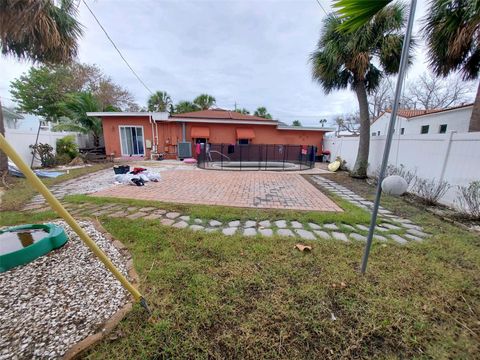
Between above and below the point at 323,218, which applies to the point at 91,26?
above

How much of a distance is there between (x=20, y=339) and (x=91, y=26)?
30.2 feet

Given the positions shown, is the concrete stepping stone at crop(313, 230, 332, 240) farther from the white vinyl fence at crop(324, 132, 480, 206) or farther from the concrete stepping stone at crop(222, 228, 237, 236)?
the white vinyl fence at crop(324, 132, 480, 206)

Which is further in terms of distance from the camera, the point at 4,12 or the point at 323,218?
the point at 4,12

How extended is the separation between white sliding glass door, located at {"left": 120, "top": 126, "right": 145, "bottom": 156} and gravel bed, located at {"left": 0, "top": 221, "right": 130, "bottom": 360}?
12.8 m

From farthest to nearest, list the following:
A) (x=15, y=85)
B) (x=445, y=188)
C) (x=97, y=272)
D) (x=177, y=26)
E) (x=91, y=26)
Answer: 1. (x=15, y=85)
2. (x=177, y=26)
3. (x=91, y=26)
4. (x=445, y=188)
5. (x=97, y=272)

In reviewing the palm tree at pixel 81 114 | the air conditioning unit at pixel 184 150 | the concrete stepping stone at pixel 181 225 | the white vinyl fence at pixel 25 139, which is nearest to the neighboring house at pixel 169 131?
the air conditioning unit at pixel 184 150

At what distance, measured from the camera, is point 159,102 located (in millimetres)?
22906

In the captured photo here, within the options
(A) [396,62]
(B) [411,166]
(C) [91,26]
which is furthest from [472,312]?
(C) [91,26]

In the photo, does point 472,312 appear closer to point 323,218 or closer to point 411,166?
point 323,218

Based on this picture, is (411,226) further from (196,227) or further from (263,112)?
(263,112)

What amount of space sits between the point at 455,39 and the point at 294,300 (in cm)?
671

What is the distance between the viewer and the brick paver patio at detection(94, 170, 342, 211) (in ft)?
15.0

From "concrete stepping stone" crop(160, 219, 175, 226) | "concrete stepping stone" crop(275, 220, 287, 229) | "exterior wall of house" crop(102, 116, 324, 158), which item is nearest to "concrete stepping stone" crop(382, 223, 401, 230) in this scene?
"concrete stepping stone" crop(275, 220, 287, 229)

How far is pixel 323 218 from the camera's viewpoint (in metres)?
3.71
